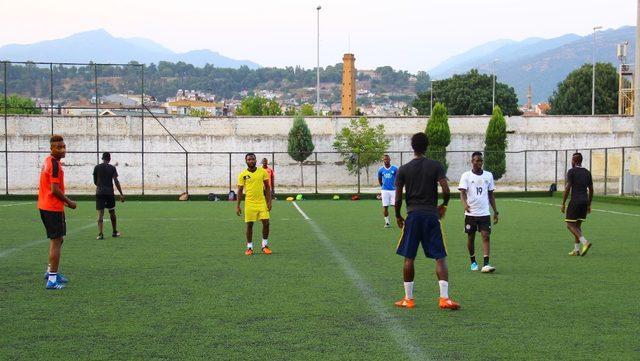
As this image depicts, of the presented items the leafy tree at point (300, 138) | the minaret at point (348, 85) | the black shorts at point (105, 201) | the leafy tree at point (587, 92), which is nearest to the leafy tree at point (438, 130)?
the leafy tree at point (300, 138)

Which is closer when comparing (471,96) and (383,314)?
(383,314)

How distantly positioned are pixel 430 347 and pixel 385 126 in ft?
177

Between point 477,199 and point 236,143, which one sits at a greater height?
point 236,143

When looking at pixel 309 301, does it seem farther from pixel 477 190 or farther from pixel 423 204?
pixel 477 190

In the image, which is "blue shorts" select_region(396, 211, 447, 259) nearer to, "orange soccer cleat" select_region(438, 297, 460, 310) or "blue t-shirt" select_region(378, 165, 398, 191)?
"orange soccer cleat" select_region(438, 297, 460, 310)

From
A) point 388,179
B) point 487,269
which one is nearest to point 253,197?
point 487,269

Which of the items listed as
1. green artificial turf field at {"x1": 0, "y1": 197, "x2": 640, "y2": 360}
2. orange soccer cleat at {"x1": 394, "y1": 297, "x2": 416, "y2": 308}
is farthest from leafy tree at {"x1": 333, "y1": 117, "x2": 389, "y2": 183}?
orange soccer cleat at {"x1": 394, "y1": 297, "x2": 416, "y2": 308}

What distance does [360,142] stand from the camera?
5591cm

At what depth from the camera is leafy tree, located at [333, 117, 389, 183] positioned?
5434cm

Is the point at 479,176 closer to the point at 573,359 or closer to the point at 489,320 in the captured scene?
the point at 489,320

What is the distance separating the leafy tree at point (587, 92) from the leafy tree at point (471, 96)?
624cm

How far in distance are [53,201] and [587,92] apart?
293 feet

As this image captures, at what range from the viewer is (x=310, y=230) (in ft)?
64.2

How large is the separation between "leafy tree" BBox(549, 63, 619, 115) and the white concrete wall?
29732mm
